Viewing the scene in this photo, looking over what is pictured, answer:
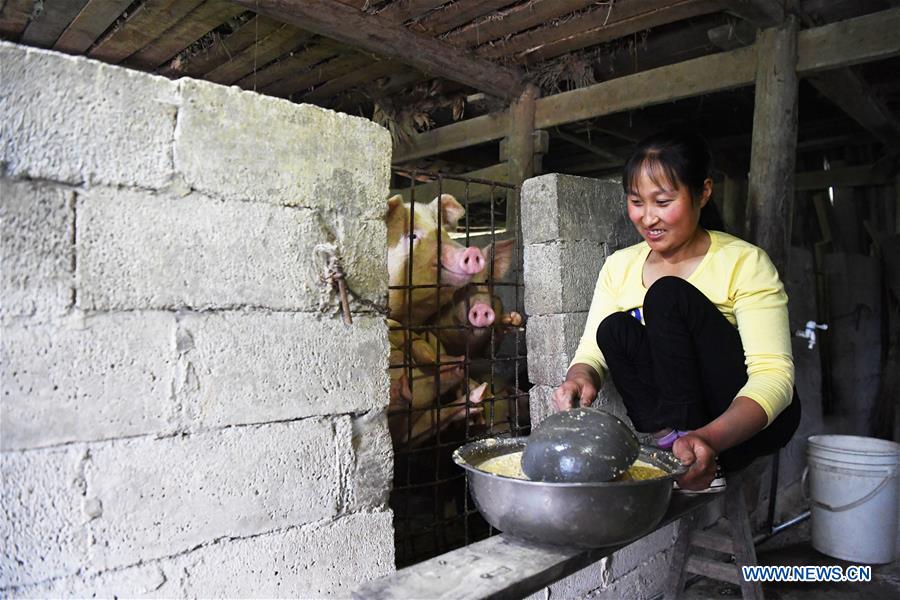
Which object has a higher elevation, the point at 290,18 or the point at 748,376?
the point at 290,18

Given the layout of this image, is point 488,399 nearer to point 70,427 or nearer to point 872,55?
point 70,427

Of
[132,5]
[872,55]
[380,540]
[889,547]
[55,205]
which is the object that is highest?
[132,5]

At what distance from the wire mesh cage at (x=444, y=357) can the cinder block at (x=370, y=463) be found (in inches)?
32.3

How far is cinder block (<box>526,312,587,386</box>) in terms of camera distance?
9.18 ft

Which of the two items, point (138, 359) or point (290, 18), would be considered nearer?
point (138, 359)

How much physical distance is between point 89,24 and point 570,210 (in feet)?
10.7

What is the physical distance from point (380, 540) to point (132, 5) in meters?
3.50

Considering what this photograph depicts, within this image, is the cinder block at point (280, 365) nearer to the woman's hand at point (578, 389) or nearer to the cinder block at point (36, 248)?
the cinder block at point (36, 248)

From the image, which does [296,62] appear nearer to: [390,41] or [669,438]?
[390,41]

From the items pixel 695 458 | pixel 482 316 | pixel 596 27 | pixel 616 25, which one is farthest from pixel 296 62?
pixel 695 458

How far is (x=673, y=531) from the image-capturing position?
134 inches

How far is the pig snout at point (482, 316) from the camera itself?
10.3 ft

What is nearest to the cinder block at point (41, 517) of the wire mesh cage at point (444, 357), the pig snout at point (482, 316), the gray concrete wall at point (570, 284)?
the wire mesh cage at point (444, 357)

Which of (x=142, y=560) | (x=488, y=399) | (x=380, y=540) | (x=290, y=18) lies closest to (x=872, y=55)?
(x=488, y=399)
